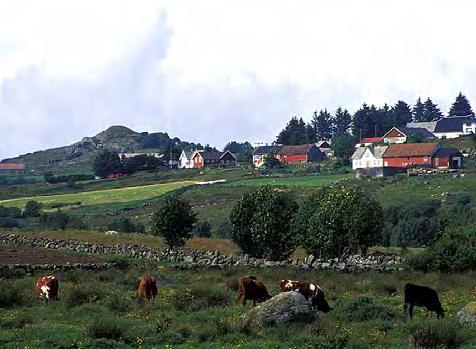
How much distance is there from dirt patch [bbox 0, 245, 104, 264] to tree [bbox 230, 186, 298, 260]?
11062 millimetres

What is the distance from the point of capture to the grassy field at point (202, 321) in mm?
18844

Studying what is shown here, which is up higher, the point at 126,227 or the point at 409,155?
the point at 409,155

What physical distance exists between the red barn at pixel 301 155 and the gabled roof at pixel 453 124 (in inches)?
1182

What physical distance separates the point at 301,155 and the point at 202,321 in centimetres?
14685

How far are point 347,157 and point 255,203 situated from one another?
105338 mm

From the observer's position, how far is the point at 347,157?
156 meters

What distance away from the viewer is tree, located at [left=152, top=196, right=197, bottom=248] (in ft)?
190

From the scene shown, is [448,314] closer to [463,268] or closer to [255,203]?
[463,268]

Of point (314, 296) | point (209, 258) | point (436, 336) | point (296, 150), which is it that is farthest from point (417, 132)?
point (436, 336)

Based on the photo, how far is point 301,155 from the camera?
168 meters

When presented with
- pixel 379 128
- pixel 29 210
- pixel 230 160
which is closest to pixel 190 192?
pixel 29 210

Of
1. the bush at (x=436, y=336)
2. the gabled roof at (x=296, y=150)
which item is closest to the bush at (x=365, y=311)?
the bush at (x=436, y=336)

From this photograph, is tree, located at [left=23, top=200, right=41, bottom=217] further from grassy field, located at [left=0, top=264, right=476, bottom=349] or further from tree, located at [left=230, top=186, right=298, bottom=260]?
grassy field, located at [left=0, top=264, right=476, bottom=349]

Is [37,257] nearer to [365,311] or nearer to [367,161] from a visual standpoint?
[365,311]
